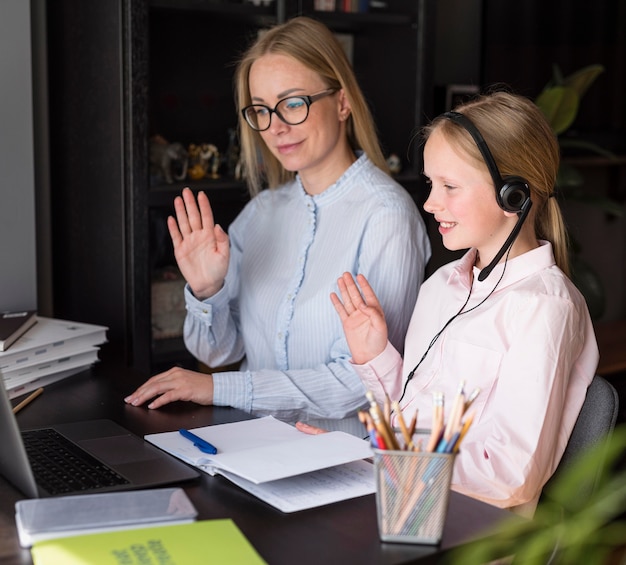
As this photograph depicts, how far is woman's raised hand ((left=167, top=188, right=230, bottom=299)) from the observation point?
6.89 ft

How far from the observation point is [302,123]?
2135mm

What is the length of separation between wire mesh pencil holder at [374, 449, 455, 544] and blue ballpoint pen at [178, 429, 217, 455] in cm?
39

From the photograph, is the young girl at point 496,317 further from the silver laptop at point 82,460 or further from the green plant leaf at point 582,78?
the green plant leaf at point 582,78

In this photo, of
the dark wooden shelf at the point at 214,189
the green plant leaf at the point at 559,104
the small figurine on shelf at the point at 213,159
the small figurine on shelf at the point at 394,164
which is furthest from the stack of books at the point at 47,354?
the green plant leaf at the point at 559,104

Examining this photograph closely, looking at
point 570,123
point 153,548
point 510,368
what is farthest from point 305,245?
point 570,123

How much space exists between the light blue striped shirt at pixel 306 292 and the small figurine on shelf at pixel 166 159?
0.97ft

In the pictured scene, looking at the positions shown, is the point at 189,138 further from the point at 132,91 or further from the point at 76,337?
the point at 76,337

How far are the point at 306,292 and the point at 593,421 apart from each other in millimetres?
765

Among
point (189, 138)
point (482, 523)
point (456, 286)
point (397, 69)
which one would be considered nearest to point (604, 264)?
point (397, 69)

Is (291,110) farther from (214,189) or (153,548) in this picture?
(153,548)

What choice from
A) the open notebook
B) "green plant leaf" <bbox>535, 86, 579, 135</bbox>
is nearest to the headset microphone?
the open notebook

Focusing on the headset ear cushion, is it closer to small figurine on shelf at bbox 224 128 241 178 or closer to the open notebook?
the open notebook

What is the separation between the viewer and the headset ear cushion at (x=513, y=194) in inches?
65.2

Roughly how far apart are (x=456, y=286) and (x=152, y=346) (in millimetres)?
986
